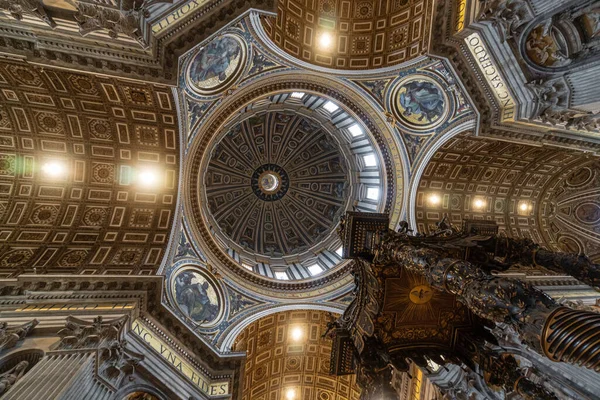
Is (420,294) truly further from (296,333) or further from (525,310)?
(296,333)

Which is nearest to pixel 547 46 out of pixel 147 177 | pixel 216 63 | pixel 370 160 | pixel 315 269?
pixel 370 160

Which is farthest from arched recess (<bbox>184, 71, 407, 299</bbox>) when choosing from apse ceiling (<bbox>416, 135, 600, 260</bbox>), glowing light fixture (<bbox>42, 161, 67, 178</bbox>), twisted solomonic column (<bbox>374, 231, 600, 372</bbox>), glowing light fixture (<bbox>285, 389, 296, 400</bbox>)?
twisted solomonic column (<bbox>374, 231, 600, 372</bbox>)

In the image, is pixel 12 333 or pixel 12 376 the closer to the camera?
pixel 12 376

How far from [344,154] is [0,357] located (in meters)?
17.0

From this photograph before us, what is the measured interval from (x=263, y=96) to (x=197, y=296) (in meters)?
9.77

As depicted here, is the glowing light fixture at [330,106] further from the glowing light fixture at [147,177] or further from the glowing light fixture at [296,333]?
the glowing light fixture at [296,333]

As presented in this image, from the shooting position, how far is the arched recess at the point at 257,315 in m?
12.9

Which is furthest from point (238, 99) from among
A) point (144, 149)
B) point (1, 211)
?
point (1, 211)

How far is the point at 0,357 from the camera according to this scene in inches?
280

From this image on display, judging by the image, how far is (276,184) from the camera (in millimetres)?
23781

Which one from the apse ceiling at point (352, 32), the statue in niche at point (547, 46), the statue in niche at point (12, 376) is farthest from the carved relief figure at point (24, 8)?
the statue in niche at point (547, 46)

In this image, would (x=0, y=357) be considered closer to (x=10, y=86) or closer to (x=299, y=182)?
(x=10, y=86)

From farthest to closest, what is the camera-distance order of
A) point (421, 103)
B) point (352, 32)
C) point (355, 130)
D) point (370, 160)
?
point (370, 160), point (355, 130), point (421, 103), point (352, 32)

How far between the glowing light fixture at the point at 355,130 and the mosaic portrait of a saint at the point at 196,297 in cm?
1111
